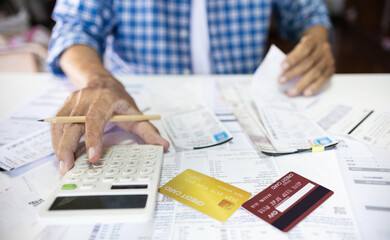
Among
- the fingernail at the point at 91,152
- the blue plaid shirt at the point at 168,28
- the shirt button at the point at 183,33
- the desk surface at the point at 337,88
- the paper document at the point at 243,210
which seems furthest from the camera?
the shirt button at the point at 183,33

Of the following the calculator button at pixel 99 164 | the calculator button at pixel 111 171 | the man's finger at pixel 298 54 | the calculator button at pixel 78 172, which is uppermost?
the man's finger at pixel 298 54

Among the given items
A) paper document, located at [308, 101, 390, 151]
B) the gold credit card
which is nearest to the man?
paper document, located at [308, 101, 390, 151]

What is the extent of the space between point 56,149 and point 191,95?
38 cm

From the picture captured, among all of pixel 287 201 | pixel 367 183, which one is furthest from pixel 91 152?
pixel 367 183

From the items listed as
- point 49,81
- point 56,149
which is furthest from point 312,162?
point 49,81

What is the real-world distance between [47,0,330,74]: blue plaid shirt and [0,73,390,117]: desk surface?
0.31ft

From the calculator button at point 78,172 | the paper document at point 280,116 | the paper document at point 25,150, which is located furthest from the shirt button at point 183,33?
the calculator button at point 78,172

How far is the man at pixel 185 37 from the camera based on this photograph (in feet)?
2.56

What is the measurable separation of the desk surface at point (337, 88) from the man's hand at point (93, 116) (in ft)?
0.75

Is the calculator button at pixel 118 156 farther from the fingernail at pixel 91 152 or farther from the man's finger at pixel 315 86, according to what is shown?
the man's finger at pixel 315 86

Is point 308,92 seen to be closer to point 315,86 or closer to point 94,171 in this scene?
point 315,86

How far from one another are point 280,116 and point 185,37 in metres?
0.51

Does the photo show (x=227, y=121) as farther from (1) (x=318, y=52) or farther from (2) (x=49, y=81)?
(2) (x=49, y=81)

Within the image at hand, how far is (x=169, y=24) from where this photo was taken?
3.18 feet
